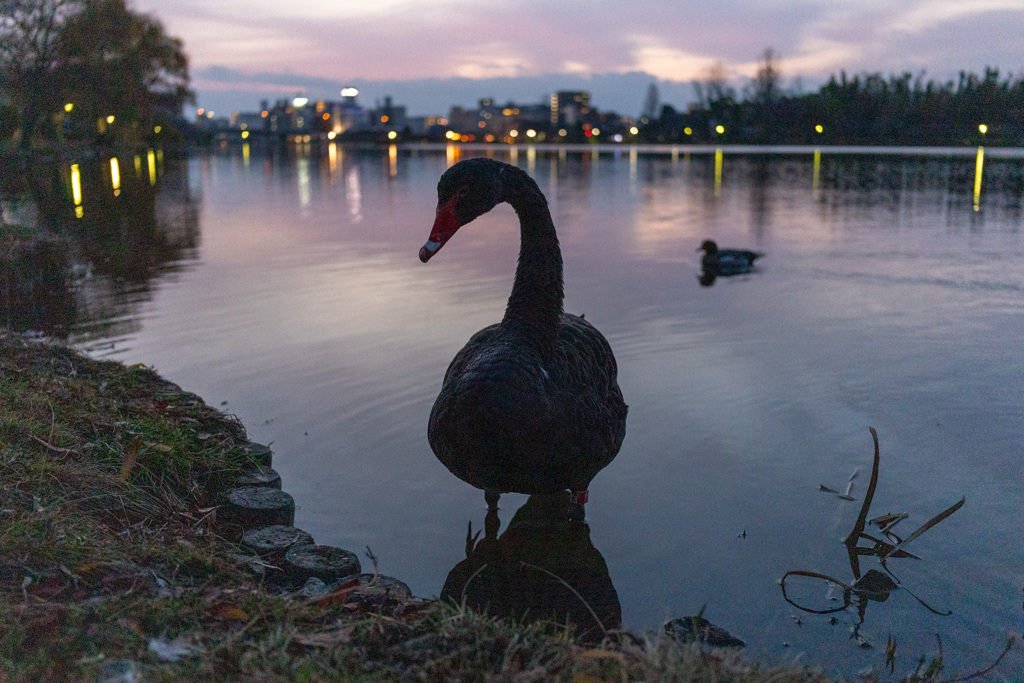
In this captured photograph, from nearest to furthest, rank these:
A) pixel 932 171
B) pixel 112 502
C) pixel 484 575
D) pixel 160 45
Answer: pixel 112 502, pixel 484 575, pixel 932 171, pixel 160 45

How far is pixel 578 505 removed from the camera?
15.0ft

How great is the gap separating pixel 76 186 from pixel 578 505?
88.5ft

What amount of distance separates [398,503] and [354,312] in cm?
479

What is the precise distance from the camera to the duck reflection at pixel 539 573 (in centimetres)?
379

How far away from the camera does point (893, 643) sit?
11.1 ft

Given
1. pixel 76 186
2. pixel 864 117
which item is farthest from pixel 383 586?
pixel 864 117

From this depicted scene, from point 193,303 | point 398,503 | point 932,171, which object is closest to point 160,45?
point 932,171

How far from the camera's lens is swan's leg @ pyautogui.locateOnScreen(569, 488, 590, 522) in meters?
4.49

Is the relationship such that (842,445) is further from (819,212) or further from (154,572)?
(819,212)

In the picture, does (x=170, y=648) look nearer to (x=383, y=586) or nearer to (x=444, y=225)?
(x=383, y=586)

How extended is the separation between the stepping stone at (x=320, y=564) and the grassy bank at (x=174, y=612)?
0.58 ft

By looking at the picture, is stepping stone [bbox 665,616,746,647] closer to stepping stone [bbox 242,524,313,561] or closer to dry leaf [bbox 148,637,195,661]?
stepping stone [bbox 242,524,313,561]

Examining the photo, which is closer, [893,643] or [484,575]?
[893,643]

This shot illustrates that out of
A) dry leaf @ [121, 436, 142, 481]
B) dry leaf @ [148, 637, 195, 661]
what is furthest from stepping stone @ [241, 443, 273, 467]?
dry leaf @ [148, 637, 195, 661]
